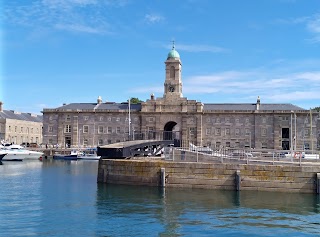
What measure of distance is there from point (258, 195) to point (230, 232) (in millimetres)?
11703

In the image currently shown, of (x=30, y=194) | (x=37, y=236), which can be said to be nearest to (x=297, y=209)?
(x=37, y=236)

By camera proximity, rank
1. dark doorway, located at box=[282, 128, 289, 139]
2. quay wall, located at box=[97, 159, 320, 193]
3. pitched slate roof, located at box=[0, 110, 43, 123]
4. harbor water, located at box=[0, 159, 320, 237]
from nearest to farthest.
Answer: harbor water, located at box=[0, 159, 320, 237] → quay wall, located at box=[97, 159, 320, 193] → dark doorway, located at box=[282, 128, 289, 139] → pitched slate roof, located at box=[0, 110, 43, 123]

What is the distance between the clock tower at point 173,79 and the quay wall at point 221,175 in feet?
210

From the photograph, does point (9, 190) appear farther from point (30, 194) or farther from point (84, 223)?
point (84, 223)

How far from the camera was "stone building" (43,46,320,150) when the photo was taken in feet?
322

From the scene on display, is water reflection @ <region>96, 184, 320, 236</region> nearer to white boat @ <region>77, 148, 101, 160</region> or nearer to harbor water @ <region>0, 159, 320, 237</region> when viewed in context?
harbor water @ <region>0, 159, 320, 237</region>

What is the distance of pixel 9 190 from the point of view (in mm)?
36812

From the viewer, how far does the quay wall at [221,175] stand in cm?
3425

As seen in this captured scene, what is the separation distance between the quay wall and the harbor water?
2.65 ft

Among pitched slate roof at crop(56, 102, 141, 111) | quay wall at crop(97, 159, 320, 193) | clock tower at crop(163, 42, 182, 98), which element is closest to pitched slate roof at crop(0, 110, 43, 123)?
pitched slate roof at crop(56, 102, 141, 111)

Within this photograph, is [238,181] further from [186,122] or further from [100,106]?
[100,106]

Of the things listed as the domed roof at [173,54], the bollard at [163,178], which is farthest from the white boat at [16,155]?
the bollard at [163,178]

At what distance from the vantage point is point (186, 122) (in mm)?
100750

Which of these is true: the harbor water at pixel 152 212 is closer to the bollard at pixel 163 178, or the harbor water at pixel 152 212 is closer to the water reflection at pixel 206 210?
the water reflection at pixel 206 210
